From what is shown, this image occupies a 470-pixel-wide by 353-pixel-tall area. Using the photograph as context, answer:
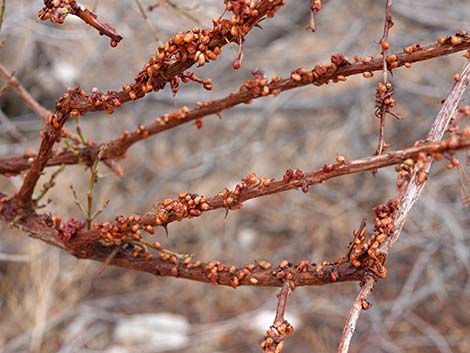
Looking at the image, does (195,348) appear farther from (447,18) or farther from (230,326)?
(447,18)

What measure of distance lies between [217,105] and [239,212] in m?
1.91

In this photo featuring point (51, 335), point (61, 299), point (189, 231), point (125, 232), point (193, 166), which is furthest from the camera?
point (189, 231)

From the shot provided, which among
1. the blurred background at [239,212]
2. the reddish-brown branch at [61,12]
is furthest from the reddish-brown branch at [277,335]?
the blurred background at [239,212]

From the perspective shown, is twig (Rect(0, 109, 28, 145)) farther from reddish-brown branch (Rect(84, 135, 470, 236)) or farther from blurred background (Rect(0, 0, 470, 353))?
reddish-brown branch (Rect(84, 135, 470, 236))

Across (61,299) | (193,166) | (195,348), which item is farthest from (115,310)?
(193,166)

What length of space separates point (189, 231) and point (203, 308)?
1.26 feet

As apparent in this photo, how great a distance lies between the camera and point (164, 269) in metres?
0.97

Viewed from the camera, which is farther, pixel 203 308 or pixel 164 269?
pixel 203 308

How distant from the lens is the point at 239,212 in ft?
9.43

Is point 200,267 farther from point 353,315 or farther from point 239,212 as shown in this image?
point 239,212

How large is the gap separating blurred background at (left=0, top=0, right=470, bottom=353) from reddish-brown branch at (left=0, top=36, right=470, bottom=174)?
35.2 inches

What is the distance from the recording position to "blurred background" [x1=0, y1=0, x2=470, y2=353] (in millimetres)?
2271

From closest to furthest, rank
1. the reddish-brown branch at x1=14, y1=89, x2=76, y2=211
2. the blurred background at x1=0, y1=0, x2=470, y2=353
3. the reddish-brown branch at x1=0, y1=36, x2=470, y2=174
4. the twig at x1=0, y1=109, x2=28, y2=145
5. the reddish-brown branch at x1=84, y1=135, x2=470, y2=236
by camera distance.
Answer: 1. the reddish-brown branch at x1=84, y1=135, x2=470, y2=236
2. the reddish-brown branch at x1=0, y1=36, x2=470, y2=174
3. the reddish-brown branch at x1=14, y1=89, x2=76, y2=211
4. the twig at x1=0, y1=109, x2=28, y2=145
5. the blurred background at x1=0, y1=0, x2=470, y2=353

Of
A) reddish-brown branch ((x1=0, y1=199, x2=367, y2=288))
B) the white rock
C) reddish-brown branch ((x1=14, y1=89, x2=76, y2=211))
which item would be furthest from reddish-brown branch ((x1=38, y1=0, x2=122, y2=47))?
the white rock
